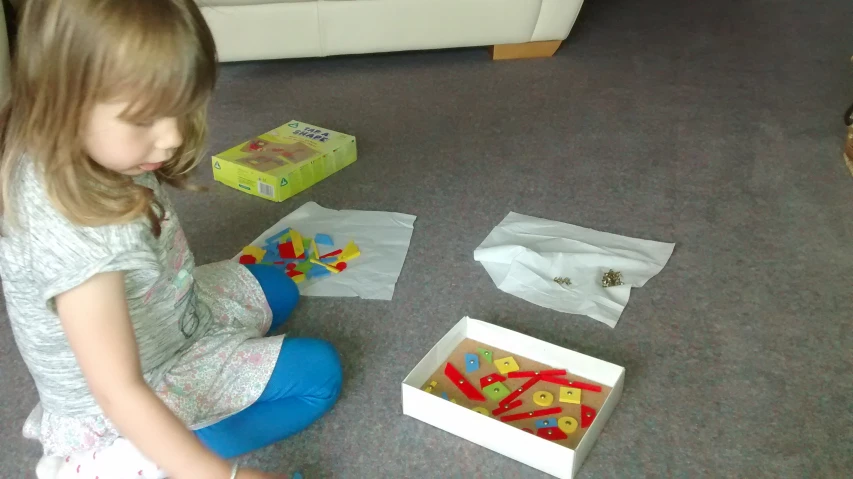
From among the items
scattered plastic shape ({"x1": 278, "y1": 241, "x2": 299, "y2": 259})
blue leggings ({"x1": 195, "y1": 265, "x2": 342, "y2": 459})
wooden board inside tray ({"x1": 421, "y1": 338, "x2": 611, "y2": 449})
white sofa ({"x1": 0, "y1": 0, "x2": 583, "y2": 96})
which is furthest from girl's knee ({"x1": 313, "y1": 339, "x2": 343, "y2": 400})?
white sofa ({"x1": 0, "y1": 0, "x2": 583, "y2": 96})

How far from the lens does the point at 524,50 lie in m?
2.13

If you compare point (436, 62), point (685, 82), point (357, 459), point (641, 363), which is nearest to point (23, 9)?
point (357, 459)

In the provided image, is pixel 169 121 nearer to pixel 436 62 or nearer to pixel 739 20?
pixel 436 62

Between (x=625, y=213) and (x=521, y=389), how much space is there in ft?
1.77

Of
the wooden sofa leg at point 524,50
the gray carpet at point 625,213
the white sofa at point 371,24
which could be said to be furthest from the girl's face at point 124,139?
the wooden sofa leg at point 524,50

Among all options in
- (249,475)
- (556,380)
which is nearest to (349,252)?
(556,380)

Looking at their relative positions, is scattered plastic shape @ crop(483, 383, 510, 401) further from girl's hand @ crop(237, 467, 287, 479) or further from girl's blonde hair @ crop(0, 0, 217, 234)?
girl's blonde hair @ crop(0, 0, 217, 234)

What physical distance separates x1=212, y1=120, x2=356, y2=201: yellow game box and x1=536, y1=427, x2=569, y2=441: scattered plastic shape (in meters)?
0.72

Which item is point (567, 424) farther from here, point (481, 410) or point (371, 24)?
point (371, 24)

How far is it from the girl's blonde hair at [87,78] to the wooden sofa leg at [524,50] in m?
1.56

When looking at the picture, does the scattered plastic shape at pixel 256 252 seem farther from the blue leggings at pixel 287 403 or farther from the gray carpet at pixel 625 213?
the blue leggings at pixel 287 403

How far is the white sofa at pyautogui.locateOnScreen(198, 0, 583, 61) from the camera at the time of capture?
1.88 metres

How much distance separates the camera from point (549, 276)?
3.97 ft

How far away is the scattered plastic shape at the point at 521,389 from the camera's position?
0.97m
